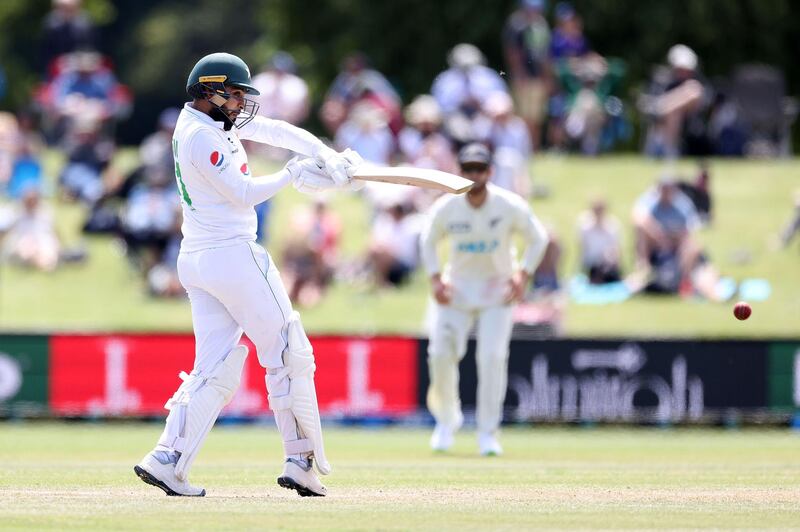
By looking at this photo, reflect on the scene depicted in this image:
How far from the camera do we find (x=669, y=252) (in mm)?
19531

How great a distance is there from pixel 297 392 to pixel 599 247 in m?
11.5

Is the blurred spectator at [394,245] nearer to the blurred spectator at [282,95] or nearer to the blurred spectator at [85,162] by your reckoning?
the blurred spectator at [282,95]

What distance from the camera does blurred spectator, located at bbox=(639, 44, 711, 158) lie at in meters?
22.7

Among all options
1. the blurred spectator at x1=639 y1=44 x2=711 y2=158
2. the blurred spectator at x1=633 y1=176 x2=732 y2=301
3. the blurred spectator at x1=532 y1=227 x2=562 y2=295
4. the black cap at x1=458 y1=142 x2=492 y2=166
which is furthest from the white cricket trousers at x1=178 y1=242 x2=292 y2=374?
the blurred spectator at x1=639 y1=44 x2=711 y2=158

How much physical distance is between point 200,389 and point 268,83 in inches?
586

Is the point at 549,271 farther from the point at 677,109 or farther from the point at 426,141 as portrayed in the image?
the point at 677,109

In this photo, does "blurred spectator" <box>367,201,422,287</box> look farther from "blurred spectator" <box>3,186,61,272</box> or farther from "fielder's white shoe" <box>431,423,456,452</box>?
"fielder's white shoe" <box>431,423,456,452</box>

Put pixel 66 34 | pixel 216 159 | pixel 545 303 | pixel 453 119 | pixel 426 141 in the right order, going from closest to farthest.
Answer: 1. pixel 216 159
2. pixel 545 303
3. pixel 426 141
4. pixel 453 119
5. pixel 66 34

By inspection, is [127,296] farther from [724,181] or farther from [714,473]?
[714,473]

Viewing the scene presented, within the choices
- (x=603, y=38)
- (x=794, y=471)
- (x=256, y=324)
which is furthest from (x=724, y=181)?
(x=256, y=324)

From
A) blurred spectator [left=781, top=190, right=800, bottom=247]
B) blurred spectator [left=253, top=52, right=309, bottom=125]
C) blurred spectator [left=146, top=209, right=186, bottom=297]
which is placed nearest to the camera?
blurred spectator [left=146, top=209, right=186, bottom=297]

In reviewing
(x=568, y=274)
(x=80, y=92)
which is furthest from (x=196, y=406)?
(x=80, y=92)

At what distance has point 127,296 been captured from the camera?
20.8m

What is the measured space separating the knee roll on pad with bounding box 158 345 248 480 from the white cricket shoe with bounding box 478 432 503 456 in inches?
156
